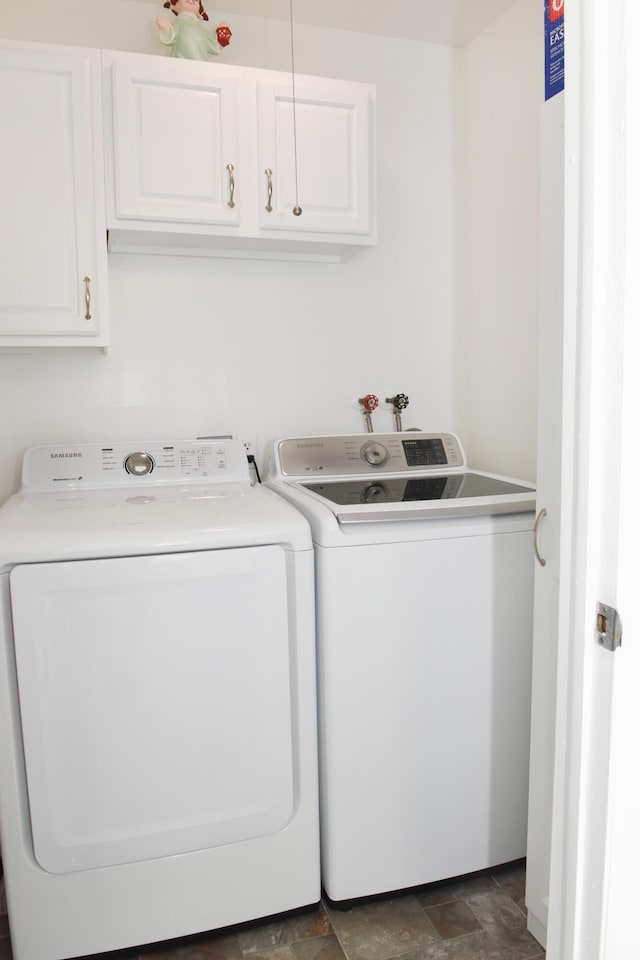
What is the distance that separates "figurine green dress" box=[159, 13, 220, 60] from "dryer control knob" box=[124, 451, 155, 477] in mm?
1115

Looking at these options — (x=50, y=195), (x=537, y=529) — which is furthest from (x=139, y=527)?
(x=50, y=195)

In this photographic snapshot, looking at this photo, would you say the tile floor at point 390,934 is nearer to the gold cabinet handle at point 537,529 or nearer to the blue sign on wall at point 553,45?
the gold cabinet handle at point 537,529

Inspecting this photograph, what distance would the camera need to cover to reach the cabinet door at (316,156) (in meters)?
1.97

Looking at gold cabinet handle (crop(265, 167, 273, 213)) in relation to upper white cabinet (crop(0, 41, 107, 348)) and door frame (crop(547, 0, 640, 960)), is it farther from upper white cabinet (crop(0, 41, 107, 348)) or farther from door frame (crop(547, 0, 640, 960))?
door frame (crop(547, 0, 640, 960))

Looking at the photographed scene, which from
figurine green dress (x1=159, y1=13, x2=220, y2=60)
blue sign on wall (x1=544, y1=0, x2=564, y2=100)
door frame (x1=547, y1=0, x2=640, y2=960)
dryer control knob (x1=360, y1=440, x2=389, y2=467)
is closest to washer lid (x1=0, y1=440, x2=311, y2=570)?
dryer control knob (x1=360, y1=440, x2=389, y2=467)

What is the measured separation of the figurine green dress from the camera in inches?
77.2

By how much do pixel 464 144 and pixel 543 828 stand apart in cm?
217

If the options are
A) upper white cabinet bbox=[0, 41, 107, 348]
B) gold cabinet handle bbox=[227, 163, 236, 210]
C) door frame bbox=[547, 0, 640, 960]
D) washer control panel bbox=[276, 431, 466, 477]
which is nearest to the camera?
door frame bbox=[547, 0, 640, 960]

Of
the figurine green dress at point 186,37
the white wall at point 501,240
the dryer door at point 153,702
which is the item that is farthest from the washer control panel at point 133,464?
the figurine green dress at point 186,37

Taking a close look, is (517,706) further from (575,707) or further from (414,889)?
(575,707)

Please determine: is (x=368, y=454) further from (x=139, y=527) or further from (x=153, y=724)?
(x=153, y=724)

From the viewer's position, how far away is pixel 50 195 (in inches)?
70.9

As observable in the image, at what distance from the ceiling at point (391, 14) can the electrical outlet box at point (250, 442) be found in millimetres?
1303

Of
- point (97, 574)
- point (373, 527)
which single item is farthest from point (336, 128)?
point (97, 574)
